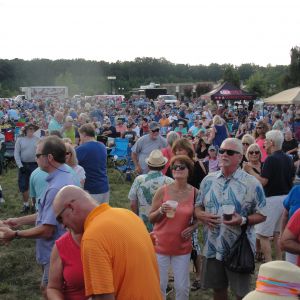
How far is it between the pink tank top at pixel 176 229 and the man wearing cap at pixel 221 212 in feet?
0.73

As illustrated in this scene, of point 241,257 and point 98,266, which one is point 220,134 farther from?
point 98,266

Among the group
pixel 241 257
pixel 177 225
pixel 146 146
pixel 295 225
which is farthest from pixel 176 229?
pixel 146 146

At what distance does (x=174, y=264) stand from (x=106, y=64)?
99702mm

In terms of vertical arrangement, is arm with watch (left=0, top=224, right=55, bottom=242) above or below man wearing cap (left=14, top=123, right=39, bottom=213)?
above

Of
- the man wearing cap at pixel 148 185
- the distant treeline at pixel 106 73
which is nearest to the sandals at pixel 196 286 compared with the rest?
the man wearing cap at pixel 148 185

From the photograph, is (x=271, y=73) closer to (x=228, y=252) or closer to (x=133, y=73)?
(x=133, y=73)

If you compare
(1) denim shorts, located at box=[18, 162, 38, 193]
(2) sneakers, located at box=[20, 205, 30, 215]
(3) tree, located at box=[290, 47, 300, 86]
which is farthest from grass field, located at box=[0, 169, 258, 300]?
(3) tree, located at box=[290, 47, 300, 86]

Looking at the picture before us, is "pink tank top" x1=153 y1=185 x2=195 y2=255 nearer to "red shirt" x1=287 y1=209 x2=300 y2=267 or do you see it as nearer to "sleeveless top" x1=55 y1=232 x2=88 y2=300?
"red shirt" x1=287 y1=209 x2=300 y2=267

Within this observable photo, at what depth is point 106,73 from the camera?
319 ft

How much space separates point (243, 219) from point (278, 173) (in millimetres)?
1741

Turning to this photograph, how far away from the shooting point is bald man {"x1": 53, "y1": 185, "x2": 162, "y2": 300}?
2.12 meters

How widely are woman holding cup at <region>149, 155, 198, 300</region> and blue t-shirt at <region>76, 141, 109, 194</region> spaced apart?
1990 millimetres

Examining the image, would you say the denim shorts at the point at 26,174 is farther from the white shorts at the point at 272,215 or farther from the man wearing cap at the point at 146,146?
the white shorts at the point at 272,215

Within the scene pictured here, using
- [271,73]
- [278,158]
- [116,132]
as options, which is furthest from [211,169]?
[271,73]
